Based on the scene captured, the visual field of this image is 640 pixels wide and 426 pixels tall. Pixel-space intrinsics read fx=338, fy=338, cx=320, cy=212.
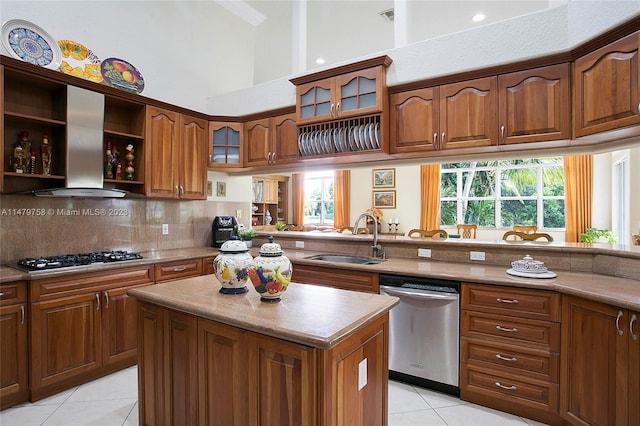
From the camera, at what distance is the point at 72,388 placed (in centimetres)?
257

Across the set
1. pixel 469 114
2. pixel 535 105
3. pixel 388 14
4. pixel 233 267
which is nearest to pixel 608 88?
pixel 535 105

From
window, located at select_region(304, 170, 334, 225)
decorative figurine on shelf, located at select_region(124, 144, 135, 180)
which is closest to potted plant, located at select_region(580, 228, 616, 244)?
window, located at select_region(304, 170, 334, 225)

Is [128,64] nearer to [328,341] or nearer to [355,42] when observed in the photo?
[355,42]

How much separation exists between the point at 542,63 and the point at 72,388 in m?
4.25

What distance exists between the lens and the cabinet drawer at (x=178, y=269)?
307 centimetres

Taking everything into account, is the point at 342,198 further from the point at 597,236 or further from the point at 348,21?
the point at 597,236

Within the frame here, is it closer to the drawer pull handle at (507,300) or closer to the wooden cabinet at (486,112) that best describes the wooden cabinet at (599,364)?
the drawer pull handle at (507,300)

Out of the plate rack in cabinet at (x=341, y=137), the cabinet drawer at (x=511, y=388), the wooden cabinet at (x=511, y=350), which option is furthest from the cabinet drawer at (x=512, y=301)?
the plate rack in cabinet at (x=341, y=137)

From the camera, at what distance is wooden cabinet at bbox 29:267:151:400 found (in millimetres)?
2350

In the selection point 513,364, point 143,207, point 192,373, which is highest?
point 143,207

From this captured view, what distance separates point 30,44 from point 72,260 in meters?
1.84

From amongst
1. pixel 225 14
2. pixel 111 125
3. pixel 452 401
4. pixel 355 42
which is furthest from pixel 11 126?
pixel 355 42

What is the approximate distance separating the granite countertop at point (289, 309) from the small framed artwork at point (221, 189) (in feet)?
8.40

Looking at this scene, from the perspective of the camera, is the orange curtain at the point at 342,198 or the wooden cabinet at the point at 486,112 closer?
the wooden cabinet at the point at 486,112
